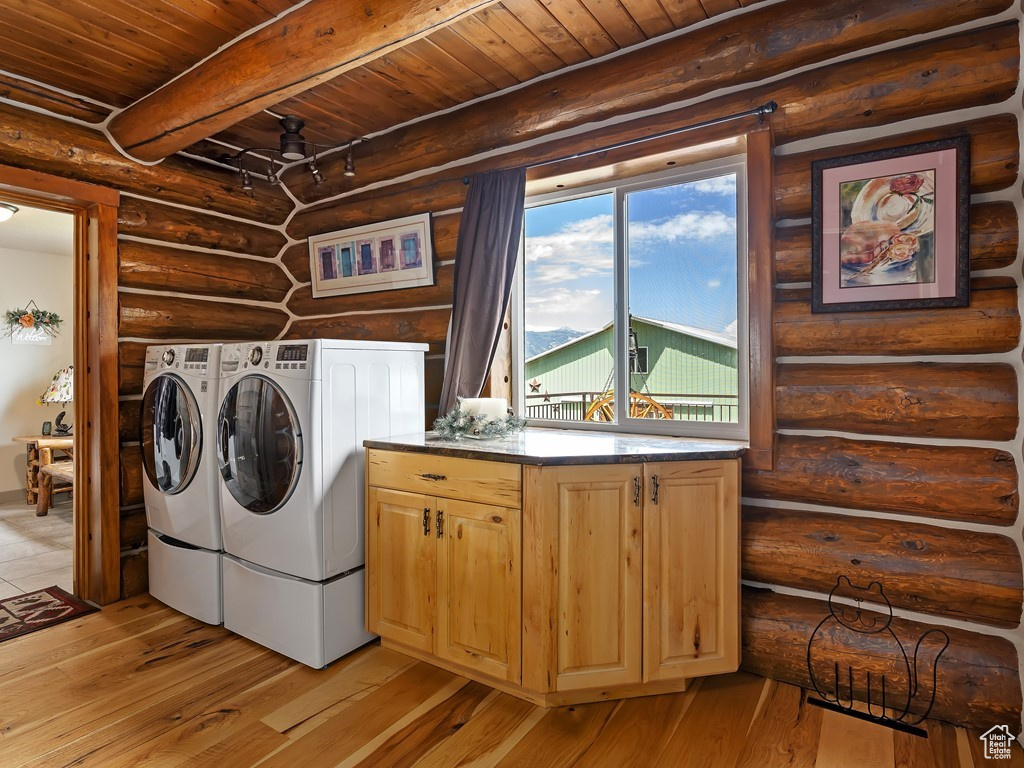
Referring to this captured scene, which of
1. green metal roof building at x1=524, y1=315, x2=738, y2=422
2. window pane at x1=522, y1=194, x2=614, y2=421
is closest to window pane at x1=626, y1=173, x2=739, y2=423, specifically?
green metal roof building at x1=524, y1=315, x2=738, y2=422

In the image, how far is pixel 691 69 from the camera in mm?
2361

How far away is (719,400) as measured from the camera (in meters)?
2.54

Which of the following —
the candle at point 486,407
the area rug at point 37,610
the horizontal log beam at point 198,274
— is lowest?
the area rug at point 37,610

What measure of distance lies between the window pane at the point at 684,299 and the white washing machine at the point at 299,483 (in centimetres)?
121

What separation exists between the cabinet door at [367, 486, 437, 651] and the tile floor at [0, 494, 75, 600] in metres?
2.01

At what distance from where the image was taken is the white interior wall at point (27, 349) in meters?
5.38

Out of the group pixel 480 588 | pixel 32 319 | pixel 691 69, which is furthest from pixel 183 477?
pixel 32 319

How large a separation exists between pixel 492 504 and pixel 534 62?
6.50ft

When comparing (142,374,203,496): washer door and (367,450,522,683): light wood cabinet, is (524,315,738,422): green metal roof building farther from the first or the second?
(142,374,203,496): washer door

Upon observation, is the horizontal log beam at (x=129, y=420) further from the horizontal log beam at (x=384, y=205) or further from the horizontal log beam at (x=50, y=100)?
the horizontal log beam at (x=384, y=205)

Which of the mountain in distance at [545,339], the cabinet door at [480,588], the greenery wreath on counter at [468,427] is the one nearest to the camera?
the cabinet door at [480,588]

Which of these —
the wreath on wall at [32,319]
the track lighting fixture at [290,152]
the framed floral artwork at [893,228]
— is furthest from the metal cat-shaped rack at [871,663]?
the wreath on wall at [32,319]

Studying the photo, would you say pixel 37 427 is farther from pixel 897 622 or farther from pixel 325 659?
pixel 897 622

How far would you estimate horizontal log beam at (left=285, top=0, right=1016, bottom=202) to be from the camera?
78.8 inches
